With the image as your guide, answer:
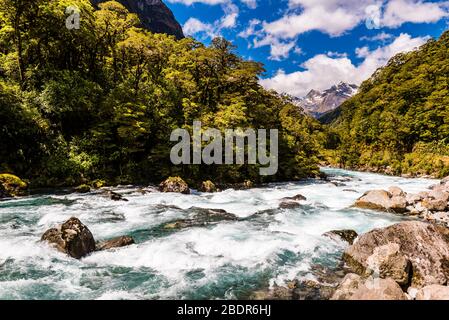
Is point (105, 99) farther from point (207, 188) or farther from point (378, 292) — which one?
point (378, 292)

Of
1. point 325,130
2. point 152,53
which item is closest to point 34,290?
point 152,53

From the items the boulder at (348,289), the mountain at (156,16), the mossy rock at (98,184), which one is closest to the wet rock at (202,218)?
the boulder at (348,289)

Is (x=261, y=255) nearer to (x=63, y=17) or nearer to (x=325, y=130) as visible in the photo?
(x=63, y=17)

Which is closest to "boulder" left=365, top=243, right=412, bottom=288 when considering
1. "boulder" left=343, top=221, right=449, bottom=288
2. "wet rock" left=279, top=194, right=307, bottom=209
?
"boulder" left=343, top=221, right=449, bottom=288

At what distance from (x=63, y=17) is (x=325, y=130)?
83.1m

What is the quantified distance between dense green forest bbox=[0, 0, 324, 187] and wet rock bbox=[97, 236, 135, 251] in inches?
642

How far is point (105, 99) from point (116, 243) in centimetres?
2216

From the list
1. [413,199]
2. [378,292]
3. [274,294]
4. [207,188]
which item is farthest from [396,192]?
[274,294]

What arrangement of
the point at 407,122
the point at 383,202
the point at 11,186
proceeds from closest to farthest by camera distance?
the point at 383,202
the point at 11,186
the point at 407,122

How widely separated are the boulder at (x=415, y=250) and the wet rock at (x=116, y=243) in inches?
322

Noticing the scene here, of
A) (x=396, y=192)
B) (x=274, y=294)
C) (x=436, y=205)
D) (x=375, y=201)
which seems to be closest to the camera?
(x=274, y=294)

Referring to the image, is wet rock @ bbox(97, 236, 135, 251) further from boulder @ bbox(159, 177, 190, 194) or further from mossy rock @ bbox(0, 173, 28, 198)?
boulder @ bbox(159, 177, 190, 194)

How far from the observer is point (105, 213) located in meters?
17.5

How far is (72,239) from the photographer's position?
10.8 meters
